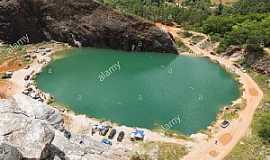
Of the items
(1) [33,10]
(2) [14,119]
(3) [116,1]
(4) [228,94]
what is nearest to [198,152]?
(4) [228,94]

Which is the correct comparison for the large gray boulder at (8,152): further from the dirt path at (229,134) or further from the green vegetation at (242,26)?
the green vegetation at (242,26)

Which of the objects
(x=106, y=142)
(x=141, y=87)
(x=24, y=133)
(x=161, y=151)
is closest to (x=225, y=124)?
(x=161, y=151)

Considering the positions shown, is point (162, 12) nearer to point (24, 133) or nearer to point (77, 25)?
point (77, 25)

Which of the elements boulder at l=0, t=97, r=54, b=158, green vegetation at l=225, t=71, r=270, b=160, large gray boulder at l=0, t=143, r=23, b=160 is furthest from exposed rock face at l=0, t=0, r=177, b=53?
large gray boulder at l=0, t=143, r=23, b=160

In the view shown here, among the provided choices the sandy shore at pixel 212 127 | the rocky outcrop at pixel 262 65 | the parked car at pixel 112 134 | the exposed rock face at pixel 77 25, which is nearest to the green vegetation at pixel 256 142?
the sandy shore at pixel 212 127

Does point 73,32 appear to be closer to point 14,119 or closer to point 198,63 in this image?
point 198,63
